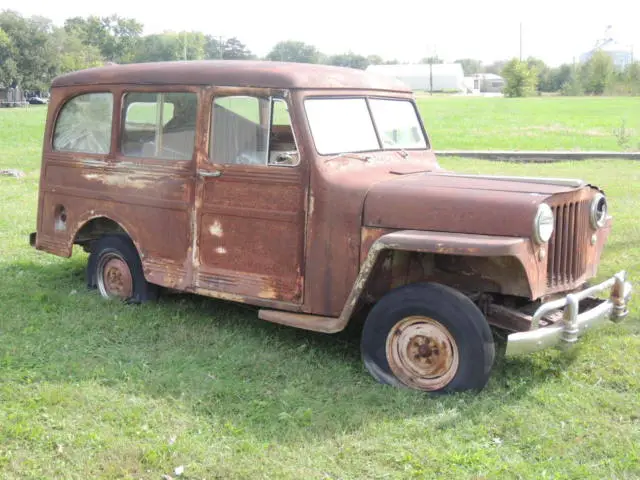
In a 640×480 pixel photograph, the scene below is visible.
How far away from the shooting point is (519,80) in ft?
280

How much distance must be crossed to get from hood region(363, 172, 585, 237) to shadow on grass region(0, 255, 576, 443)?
1000 millimetres

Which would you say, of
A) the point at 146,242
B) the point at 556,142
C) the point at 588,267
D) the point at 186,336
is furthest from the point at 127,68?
the point at 556,142

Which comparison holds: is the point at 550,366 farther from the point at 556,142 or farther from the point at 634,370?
the point at 556,142

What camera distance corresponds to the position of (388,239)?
4.59 metres

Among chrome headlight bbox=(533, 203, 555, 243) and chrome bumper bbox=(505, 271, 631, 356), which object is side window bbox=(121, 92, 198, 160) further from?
chrome bumper bbox=(505, 271, 631, 356)

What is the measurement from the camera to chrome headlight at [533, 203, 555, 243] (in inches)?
174

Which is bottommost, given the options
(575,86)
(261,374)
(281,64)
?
(261,374)

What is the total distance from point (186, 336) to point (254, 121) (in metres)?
1.66

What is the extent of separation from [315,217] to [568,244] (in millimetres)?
1632

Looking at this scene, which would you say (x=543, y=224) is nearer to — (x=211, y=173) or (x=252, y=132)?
(x=252, y=132)

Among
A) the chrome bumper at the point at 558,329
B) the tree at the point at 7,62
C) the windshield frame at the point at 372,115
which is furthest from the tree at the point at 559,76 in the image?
the chrome bumper at the point at 558,329

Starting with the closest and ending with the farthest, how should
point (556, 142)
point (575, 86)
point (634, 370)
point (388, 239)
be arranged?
point (388, 239) < point (634, 370) < point (556, 142) < point (575, 86)

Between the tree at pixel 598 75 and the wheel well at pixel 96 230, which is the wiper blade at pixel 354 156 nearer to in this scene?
the wheel well at pixel 96 230

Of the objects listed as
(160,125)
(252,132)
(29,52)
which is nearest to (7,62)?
(29,52)
